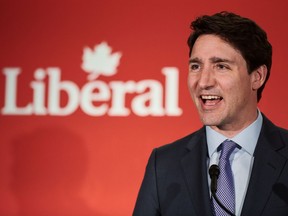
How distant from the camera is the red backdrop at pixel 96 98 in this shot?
251cm

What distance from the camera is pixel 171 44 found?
8.33 ft

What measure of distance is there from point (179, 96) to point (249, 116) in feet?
3.10

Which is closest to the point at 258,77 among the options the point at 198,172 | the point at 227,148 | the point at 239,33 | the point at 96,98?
the point at 239,33

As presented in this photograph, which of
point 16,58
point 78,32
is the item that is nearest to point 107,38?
point 78,32

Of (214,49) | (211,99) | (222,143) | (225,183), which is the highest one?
(214,49)

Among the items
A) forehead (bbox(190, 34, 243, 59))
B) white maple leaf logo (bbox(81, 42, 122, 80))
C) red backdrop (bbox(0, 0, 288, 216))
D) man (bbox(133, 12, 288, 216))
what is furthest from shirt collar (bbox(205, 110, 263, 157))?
white maple leaf logo (bbox(81, 42, 122, 80))

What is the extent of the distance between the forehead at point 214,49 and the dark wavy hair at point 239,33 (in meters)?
0.01

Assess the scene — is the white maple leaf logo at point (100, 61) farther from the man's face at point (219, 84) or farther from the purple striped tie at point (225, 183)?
the purple striped tie at point (225, 183)

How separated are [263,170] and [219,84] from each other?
0.91 ft

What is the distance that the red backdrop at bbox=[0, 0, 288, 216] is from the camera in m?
2.51

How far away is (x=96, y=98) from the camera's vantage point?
2.53 m

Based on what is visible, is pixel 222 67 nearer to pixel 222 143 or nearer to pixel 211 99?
pixel 211 99

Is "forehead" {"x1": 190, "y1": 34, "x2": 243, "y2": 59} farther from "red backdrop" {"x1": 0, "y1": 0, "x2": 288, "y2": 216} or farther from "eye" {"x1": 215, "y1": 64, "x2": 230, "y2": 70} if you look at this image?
"red backdrop" {"x1": 0, "y1": 0, "x2": 288, "y2": 216}

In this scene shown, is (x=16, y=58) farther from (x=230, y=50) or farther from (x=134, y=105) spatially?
(x=230, y=50)
